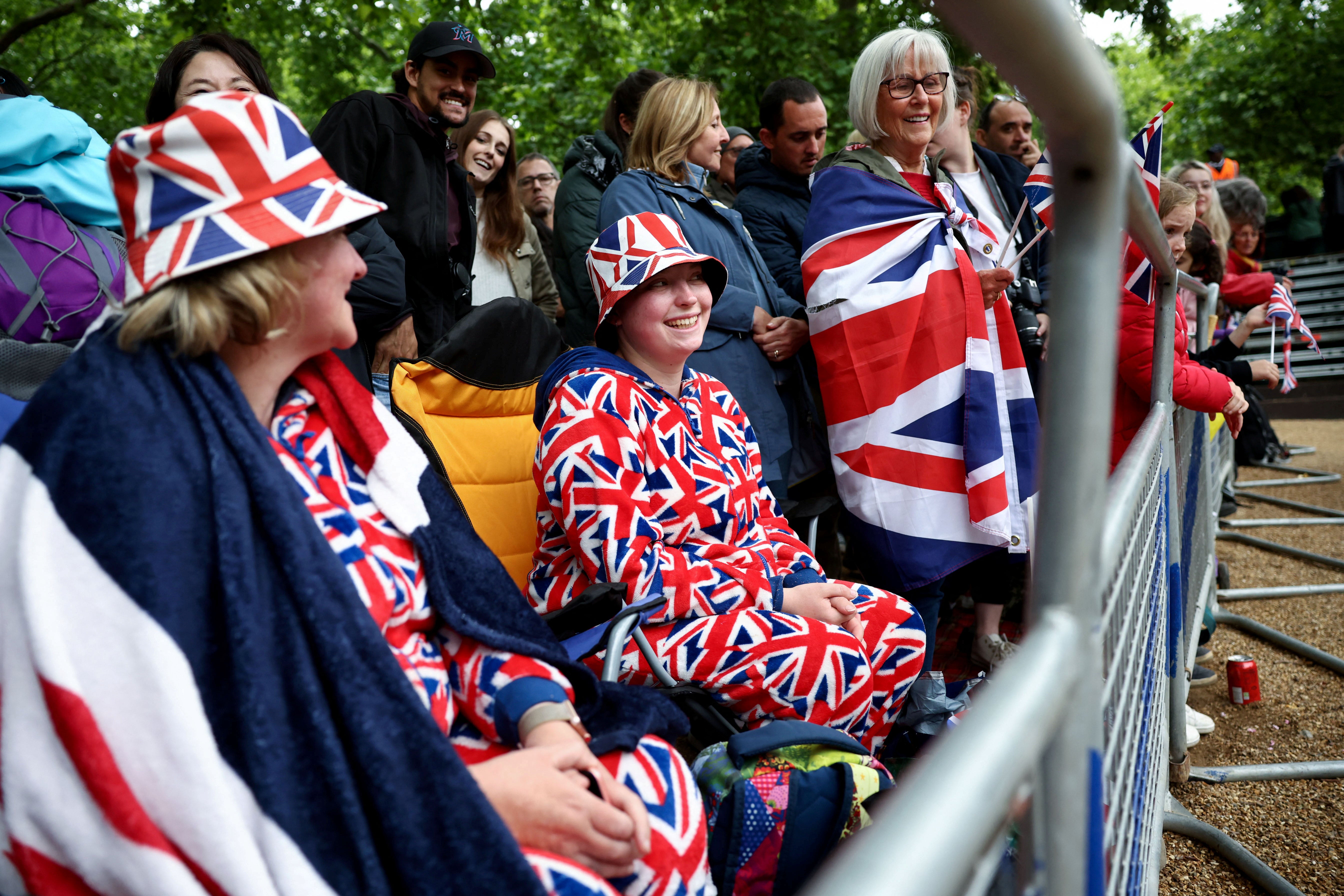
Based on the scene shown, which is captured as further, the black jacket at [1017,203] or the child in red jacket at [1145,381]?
the black jacket at [1017,203]

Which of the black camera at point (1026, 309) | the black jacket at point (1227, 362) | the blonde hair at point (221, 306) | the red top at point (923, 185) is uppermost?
the red top at point (923, 185)

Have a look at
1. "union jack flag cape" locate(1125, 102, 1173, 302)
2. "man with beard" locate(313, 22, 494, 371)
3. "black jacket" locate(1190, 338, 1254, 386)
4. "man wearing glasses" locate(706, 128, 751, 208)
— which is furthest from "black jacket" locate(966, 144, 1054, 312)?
"man with beard" locate(313, 22, 494, 371)

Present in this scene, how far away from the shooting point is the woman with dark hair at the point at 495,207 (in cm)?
465

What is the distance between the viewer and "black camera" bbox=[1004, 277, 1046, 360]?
11.1ft

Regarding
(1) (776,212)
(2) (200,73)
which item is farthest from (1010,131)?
(2) (200,73)

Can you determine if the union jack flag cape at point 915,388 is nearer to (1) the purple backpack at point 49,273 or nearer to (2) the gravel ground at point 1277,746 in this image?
(2) the gravel ground at point 1277,746

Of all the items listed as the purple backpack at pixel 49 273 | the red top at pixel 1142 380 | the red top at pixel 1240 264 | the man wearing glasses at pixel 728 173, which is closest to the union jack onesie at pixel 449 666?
the purple backpack at pixel 49 273

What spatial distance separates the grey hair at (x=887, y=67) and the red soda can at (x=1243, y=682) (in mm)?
2114

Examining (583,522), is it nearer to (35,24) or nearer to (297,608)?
(297,608)

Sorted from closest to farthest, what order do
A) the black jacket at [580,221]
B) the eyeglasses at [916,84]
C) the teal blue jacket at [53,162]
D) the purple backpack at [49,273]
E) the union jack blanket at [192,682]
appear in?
the union jack blanket at [192,682] < the purple backpack at [49,273] < the teal blue jacket at [53,162] < the eyeglasses at [916,84] < the black jacket at [580,221]

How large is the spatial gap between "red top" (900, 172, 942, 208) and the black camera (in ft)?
1.31

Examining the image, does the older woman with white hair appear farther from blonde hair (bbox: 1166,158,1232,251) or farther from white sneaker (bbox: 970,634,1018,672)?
blonde hair (bbox: 1166,158,1232,251)

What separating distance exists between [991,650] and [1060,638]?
Result: 10.0 ft

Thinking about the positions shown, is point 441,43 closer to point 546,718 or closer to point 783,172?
point 783,172
